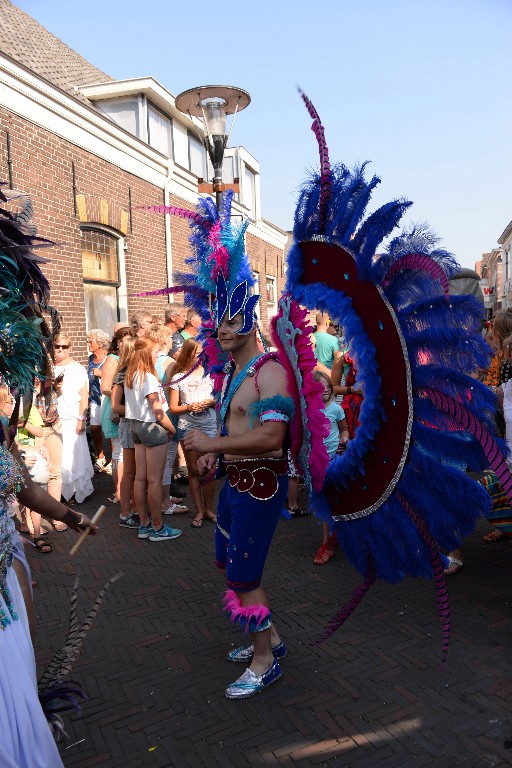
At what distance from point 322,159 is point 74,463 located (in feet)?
15.9

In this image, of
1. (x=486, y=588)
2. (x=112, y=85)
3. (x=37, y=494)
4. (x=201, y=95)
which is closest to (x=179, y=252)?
(x=112, y=85)

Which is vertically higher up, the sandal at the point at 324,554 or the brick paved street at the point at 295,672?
the sandal at the point at 324,554

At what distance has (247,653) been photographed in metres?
3.34

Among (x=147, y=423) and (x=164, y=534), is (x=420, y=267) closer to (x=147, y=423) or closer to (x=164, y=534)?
(x=147, y=423)

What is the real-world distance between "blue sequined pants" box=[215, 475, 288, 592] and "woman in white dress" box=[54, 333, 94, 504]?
3724 millimetres

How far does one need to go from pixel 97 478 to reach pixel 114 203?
5.01 m

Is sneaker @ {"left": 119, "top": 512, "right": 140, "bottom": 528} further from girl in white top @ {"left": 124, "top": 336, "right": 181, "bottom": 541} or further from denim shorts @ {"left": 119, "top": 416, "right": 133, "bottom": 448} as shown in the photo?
denim shorts @ {"left": 119, "top": 416, "right": 133, "bottom": 448}

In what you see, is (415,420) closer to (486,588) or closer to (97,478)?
(486,588)

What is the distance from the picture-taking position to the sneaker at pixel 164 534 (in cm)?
533

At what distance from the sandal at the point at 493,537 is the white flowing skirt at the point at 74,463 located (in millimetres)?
4226

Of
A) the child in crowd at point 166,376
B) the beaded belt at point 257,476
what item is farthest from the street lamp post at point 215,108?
the beaded belt at point 257,476

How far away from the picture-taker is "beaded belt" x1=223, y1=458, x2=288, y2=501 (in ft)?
9.53

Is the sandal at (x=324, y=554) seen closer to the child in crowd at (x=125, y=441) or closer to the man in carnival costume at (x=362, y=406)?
the man in carnival costume at (x=362, y=406)

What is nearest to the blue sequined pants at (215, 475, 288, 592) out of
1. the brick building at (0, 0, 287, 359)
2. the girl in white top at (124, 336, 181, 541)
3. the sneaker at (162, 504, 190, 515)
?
the girl in white top at (124, 336, 181, 541)
